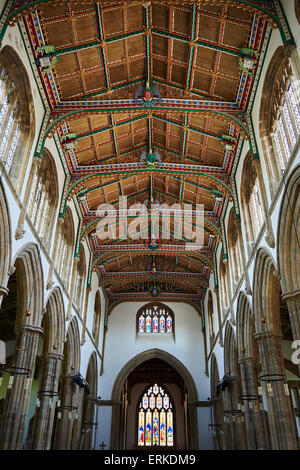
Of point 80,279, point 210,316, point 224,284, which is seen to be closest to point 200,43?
point 224,284

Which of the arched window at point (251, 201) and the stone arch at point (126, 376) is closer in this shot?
the arched window at point (251, 201)

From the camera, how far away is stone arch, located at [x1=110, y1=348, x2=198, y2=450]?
2666cm

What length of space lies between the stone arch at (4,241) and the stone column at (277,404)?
28.4 ft

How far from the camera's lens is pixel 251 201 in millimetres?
16453

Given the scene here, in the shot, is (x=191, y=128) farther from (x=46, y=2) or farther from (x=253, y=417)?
(x=253, y=417)

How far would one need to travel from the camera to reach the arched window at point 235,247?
17.9 metres

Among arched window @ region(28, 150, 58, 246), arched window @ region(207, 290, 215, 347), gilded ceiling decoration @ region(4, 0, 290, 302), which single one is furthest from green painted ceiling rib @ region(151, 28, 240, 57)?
arched window @ region(207, 290, 215, 347)

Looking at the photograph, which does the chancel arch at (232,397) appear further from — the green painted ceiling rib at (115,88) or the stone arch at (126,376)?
the green painted ceiling rib at (115,88)

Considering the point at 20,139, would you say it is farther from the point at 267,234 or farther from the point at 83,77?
the point at 267,234

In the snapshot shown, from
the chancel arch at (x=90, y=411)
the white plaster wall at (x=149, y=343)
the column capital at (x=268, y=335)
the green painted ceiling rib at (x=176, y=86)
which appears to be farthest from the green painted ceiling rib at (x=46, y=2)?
the white plaster wall at (x=149, y=343)

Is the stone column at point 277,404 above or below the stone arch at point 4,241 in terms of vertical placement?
below

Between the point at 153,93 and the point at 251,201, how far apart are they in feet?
19.0

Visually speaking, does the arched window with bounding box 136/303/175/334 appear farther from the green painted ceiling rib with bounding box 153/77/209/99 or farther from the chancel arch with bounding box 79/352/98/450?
the green painted ceiling rib with bounding box 153/77/209/99

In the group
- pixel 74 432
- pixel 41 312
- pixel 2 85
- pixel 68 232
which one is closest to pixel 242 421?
pixel 74 432
